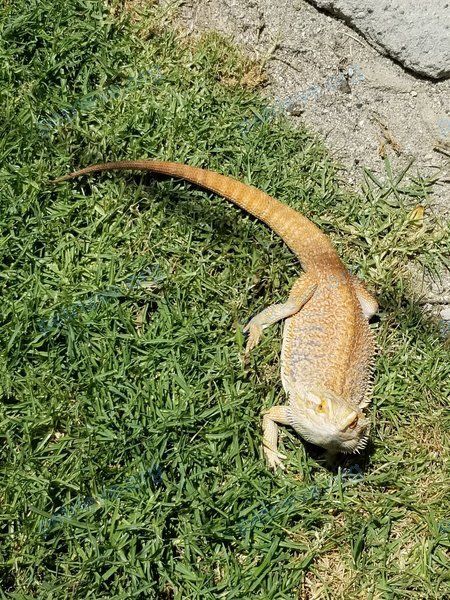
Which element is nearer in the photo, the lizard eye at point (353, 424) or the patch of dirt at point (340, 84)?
the lizard eye at point (353, 424)

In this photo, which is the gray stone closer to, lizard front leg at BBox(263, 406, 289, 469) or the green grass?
the green grass

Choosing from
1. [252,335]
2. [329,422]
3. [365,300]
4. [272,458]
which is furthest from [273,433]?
[365,300]

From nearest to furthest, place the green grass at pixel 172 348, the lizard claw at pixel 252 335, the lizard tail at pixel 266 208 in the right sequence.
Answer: the green grass at pixel 172 348 → the lizard claw at pixel 252 335 → the lizard tail at pixel 266 208

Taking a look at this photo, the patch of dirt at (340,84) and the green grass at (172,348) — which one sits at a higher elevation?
the patch of dirt at (340,84)

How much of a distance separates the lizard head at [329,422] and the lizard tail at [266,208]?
2.59 ft

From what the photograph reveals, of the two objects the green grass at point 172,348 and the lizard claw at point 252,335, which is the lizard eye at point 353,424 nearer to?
the green grass at point 172,348

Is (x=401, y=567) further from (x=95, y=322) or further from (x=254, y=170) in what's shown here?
(x=254, y=170)

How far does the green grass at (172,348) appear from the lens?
3.95m

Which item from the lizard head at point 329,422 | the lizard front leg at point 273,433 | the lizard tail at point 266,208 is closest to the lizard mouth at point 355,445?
the lizard head at point 329,422

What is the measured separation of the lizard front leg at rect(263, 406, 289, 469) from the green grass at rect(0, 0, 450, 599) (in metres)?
0.05

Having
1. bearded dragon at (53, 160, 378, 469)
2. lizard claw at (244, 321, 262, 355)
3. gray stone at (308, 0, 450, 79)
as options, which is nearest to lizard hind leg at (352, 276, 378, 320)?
bearded dragon at (53, 160, 378, 469)

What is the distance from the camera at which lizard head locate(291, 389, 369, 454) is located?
4.04m

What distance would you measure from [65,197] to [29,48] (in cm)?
96

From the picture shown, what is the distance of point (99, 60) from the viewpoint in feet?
16.3
